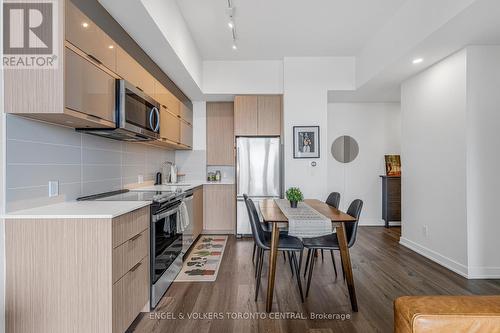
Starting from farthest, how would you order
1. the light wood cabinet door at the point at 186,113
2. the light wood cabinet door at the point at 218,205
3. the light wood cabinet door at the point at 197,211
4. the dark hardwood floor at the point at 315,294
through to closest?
the light wood cabinet door at the point at 218,205
the light wood cabinet door at the point at 186,113
the light wood cabinet door at the point at 197,211
the dark hardwood floor at the point at 315,294

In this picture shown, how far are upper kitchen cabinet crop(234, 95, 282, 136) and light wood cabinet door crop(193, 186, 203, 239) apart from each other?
46.5 inches

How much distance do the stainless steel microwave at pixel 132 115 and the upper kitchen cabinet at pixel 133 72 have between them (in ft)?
0.27

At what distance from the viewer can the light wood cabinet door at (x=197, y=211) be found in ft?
13.6

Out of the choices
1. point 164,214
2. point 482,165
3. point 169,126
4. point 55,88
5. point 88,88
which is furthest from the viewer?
point 169,126

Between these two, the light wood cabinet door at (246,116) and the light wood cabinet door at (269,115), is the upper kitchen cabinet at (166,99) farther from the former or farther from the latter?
the light wood cabinet door at (269,115)

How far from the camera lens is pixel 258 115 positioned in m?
4.77

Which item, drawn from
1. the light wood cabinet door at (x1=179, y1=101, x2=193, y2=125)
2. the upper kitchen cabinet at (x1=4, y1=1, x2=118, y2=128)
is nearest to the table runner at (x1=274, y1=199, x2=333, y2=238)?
the upper kitchen cabinet at (x1=4, y1=1, x2=118, y2=128)

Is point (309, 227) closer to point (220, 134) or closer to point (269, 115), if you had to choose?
point (269, 115)

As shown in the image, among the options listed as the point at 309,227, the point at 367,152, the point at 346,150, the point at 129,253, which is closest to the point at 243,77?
the point at 346,150

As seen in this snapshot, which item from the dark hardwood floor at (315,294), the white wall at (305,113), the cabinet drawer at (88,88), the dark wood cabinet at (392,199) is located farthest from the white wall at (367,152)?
the cabinet drawer at (88,88)

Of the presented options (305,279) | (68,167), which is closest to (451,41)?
(305,279)

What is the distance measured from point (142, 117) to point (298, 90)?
2.74 m

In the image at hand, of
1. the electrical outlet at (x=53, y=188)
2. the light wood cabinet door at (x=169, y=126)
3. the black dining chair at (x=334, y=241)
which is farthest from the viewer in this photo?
the light wood cabinet door at (x=169, y=126)

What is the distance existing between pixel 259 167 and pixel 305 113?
3.79 ft
